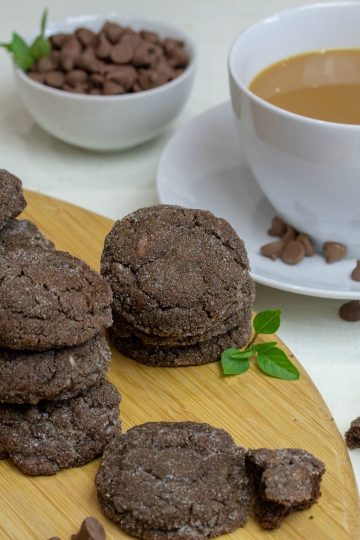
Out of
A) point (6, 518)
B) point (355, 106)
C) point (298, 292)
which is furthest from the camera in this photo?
point (355, 106)

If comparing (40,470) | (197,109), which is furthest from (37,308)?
(197,109)

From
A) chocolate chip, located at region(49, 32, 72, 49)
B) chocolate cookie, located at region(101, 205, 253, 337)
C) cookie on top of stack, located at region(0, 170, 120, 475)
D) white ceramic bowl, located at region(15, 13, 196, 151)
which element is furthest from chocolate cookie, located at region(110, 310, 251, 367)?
chocolate chip, located at region(49, 32, 72, 49)

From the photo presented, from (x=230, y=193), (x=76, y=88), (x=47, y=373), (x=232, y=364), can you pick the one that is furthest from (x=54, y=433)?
(x=76, y=88)

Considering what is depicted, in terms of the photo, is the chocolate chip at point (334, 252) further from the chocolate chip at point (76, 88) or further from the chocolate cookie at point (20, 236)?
the chocolate chip at point (76, 88)

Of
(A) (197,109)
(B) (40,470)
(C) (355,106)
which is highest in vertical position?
(C) (355,106)

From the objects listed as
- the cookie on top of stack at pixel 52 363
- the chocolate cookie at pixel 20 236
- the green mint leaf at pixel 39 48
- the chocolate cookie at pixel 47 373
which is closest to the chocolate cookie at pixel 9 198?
the chocolate cookie at pixel 20 236

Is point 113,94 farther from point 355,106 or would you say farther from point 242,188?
point 355,106

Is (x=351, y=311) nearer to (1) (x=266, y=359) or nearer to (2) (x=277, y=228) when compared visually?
(2) (x=277, y=228)
